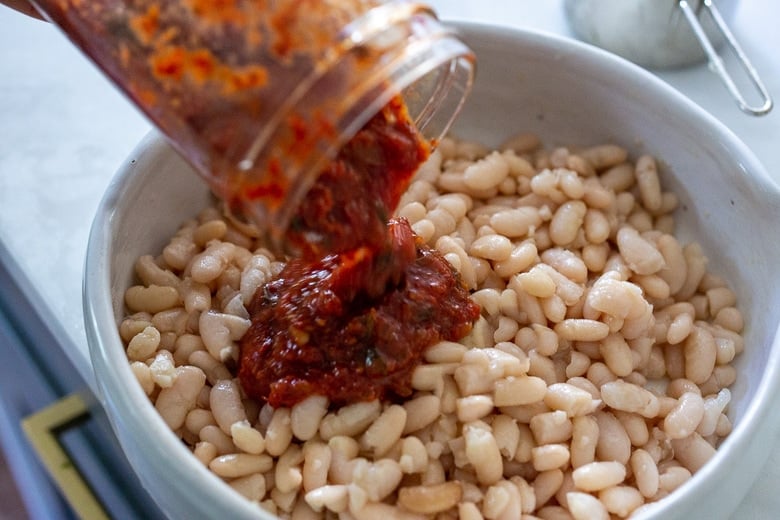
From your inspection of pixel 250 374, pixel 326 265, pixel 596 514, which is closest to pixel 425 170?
pixel 326 265

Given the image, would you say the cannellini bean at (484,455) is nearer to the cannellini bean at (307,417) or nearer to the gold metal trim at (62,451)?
the cannellini bean at (307,417)

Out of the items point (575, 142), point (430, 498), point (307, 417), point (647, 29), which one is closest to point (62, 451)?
point (307, 417)

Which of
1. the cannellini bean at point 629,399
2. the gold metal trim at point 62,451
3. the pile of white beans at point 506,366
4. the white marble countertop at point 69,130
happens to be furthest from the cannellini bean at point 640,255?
the gold metal trim at point 62,451

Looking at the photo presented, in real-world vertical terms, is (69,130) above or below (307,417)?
above

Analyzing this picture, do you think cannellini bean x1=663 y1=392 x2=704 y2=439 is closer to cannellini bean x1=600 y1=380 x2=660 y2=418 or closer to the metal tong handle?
cannellini bean x1=600 y1=380 x2=660 y2=418

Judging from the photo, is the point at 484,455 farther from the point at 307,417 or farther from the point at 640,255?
the point at 640,255

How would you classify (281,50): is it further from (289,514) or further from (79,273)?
(79,273)
